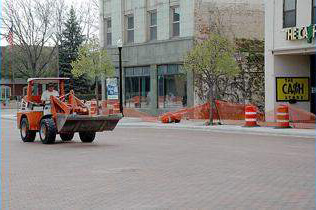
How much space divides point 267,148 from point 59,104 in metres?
7.27

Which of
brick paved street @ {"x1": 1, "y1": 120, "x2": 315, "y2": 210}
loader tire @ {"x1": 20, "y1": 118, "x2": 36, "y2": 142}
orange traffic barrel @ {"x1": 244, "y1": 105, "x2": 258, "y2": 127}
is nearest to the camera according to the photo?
brick paved street @ {"x1": 1, "y1": 120, "x2": 315, "y2": 210}

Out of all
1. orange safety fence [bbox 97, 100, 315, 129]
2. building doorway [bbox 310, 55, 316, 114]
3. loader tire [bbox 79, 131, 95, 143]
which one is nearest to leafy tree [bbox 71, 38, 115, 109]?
orange safety fence [bbox 97, 100, 315, 129]

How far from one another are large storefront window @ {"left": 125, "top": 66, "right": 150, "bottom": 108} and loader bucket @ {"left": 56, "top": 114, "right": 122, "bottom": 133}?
19909 millimetres

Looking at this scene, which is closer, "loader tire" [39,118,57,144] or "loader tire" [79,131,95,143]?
"loader tire" [39,118,57,144]

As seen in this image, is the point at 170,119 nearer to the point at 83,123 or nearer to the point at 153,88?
the point at 153,88

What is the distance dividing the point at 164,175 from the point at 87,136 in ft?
29.1

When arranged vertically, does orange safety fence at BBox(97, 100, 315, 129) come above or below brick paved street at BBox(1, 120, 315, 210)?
above

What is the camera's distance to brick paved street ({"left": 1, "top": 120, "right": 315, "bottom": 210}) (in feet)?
29.1

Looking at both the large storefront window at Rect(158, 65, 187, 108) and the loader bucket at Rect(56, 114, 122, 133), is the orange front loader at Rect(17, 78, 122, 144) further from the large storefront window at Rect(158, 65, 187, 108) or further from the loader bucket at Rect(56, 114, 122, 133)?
the large storefront window at Rect(158, 65, 187, 108)

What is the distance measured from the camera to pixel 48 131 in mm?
18938

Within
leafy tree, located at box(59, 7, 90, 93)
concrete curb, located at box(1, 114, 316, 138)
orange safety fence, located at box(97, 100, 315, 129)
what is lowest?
concrete curb, located at box(1, 114, 316, 138)

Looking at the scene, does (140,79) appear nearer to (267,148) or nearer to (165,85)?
(165,85)

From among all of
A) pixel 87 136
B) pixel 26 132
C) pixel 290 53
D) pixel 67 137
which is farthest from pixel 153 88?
pixel 26 132

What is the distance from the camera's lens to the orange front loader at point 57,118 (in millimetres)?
18266
